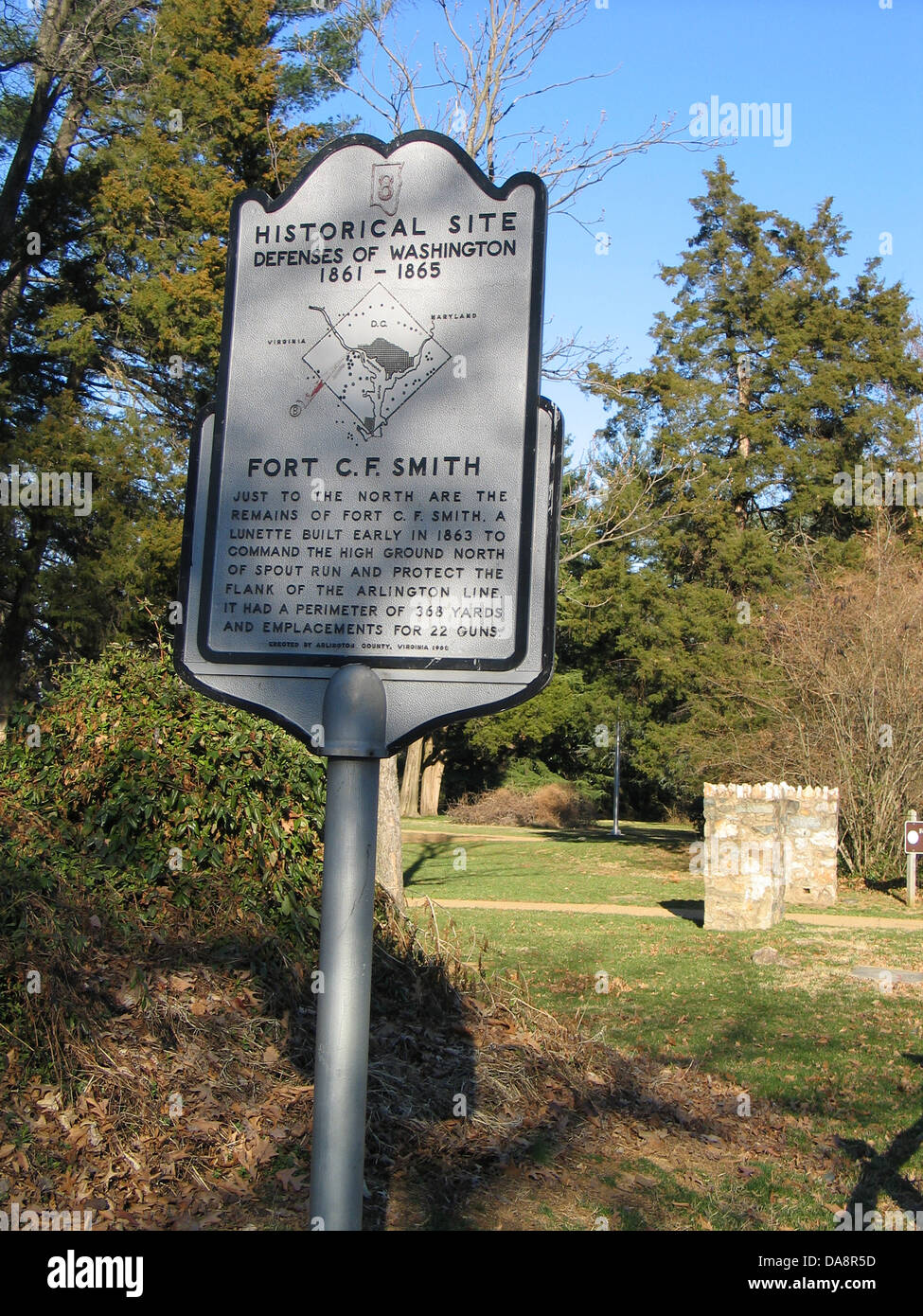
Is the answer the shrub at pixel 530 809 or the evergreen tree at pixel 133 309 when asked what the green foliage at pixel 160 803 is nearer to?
the evergreen tree at pixel 133 309

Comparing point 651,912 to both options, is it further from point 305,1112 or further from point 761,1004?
point 305,1112

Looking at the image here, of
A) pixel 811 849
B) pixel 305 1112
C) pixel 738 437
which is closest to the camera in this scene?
pixel 305 1112

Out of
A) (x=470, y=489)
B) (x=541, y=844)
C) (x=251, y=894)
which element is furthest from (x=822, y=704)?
(x=470, y=489)

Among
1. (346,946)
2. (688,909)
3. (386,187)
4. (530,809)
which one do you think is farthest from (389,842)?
(530,809)

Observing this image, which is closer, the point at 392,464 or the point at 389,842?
the point at 392,464

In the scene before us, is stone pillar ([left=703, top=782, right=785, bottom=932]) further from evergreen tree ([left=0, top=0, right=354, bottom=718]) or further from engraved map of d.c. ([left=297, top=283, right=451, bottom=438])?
engraved map of d.c. ([left=297, top=283, right=451, bottom=438])

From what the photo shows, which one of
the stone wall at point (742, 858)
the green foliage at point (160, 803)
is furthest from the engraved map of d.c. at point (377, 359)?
the stone wall at point (742, 858)

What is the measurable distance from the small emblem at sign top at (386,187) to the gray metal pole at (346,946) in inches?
40.1

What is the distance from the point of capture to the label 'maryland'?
250 cm

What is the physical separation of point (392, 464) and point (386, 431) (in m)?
0.07

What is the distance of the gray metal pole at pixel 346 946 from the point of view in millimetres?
2293

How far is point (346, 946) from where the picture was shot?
2.37 metres

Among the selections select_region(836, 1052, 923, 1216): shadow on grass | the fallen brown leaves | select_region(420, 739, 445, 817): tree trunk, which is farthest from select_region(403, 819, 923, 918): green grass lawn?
select_region(836, 1052, 923, 1216): shadow on grass
